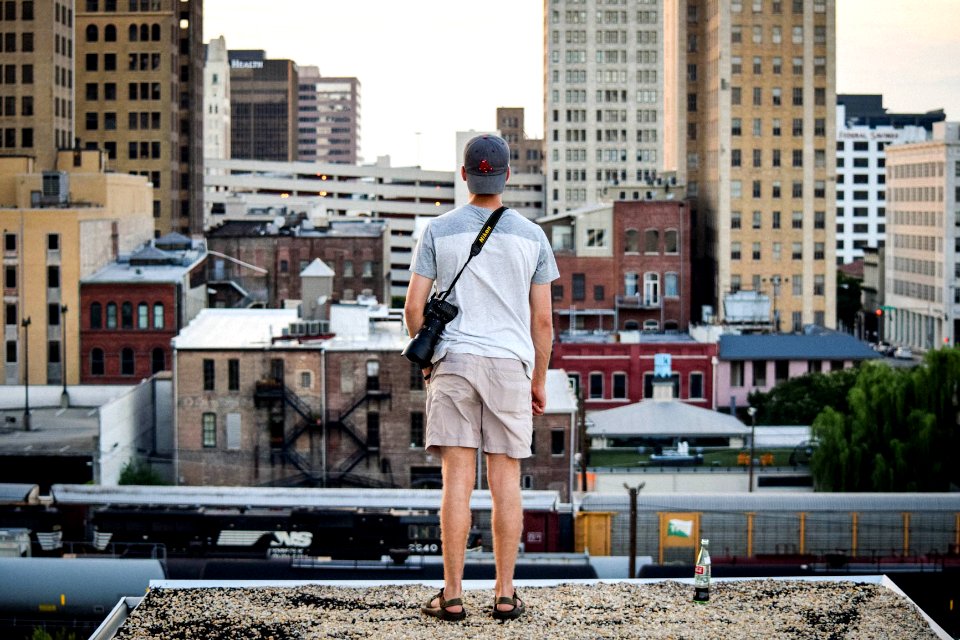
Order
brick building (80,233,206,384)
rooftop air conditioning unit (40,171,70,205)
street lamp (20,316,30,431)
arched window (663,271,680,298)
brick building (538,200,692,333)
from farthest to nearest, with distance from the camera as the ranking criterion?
arched window (663,271,680,298), brick building (538,200,692,333), rooftop air conditioning unit (40,171,70,205), brick building (80,233,206,384), street lamp (20,316,30,431)

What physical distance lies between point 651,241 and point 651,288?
2.84 meters

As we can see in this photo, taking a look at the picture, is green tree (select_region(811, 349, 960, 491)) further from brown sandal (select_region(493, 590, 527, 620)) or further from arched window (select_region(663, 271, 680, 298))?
brown sandal (select_region(493, 590, 527, 620))

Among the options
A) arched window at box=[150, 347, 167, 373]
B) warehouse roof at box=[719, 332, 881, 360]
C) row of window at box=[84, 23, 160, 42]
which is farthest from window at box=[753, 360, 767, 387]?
row of window at box=[84, 23, 160, 42]

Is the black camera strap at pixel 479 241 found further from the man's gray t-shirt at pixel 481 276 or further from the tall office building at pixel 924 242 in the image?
the tall office building at pixel 924 242

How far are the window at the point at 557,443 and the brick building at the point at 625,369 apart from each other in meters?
20.8

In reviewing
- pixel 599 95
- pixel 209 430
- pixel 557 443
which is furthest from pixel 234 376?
pixel 599 95

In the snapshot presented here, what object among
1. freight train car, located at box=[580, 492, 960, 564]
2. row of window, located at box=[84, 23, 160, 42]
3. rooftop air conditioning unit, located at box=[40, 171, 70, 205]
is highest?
row of window, located at box=[84, 23, 160, 42]

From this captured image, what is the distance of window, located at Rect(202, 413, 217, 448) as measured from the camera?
59.1m

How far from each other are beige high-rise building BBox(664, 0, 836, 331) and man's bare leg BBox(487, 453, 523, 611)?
92637 millimetres

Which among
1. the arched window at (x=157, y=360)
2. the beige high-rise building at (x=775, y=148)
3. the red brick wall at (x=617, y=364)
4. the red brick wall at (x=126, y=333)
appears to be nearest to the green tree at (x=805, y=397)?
the red brick wall at (x=617, y=364)

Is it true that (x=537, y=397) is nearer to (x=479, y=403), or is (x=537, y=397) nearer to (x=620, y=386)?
(x=479, y=403)

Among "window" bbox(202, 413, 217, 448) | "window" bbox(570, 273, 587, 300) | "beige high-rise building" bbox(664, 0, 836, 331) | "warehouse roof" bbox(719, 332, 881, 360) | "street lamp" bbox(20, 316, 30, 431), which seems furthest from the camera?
"beige high-rise building" bbox(664, 0, 836, 331)

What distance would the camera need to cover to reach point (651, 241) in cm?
9612

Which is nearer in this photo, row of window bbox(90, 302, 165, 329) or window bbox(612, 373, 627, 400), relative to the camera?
row of window bbox(90, 302, 165, 329)
